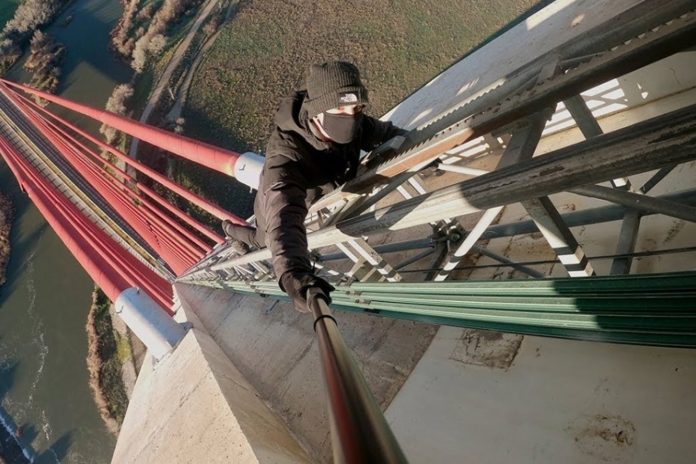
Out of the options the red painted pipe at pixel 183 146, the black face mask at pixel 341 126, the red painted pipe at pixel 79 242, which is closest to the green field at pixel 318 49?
the red painted pipe at pixel 183 146

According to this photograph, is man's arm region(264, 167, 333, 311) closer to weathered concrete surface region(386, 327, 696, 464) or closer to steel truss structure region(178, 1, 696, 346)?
steel truss structure region(178, 1, 696, 346)

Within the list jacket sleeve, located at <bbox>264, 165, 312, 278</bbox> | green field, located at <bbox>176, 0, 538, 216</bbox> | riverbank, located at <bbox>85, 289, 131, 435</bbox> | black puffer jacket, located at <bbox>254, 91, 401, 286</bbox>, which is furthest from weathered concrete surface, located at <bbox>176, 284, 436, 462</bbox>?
riverbank, located at <bbox>85, 289, 131, 435</bbox>

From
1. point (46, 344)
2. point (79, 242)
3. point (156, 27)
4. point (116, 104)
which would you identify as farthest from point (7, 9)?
point (79, 242)

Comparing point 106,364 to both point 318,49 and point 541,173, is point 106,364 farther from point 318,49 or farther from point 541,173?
point 541,173

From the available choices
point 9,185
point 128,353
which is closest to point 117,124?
point 128,353

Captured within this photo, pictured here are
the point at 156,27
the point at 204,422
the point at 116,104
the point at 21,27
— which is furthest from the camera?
the point at 21,27

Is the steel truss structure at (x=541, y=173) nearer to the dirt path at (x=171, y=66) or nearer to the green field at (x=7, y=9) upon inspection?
the dirt path at (x=171, y=66)

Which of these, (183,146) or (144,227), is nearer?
(183,146)
